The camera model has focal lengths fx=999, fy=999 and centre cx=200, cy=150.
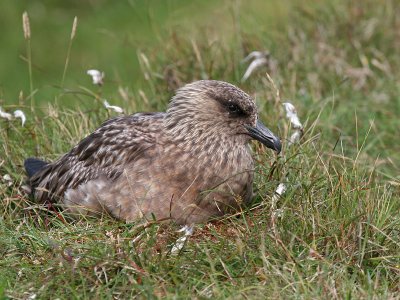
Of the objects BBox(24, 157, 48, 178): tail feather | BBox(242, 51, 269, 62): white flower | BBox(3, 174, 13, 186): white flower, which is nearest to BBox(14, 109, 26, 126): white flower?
BBox(24, 157, 48, 178): tail feather

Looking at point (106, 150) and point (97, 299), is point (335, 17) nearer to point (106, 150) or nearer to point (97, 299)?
point (106, 150)

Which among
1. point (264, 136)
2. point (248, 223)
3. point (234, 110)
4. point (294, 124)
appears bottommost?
point (248, 223)

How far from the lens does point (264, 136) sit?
5312mm

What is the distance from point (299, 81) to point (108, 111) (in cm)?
172

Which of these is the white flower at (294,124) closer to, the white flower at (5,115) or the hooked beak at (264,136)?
the hooked beak at (264,136)

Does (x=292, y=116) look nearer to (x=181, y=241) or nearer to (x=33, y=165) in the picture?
(x=181, y=241)

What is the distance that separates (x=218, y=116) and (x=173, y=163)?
0.38 meters

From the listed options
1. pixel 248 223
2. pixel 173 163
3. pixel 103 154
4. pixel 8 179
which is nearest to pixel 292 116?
pixel 173 163

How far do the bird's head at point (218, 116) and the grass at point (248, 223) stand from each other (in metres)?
0.27

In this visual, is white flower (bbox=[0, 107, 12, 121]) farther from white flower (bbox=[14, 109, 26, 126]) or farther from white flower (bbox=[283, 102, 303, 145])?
white flower (bbox=[283, 102, 303, 145])

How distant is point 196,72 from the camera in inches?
280

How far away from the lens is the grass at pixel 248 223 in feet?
14.4

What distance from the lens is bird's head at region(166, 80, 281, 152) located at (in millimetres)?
5371

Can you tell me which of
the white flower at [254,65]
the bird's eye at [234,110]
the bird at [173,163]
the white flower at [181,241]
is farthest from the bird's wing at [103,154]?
the white flower at [254,65]
